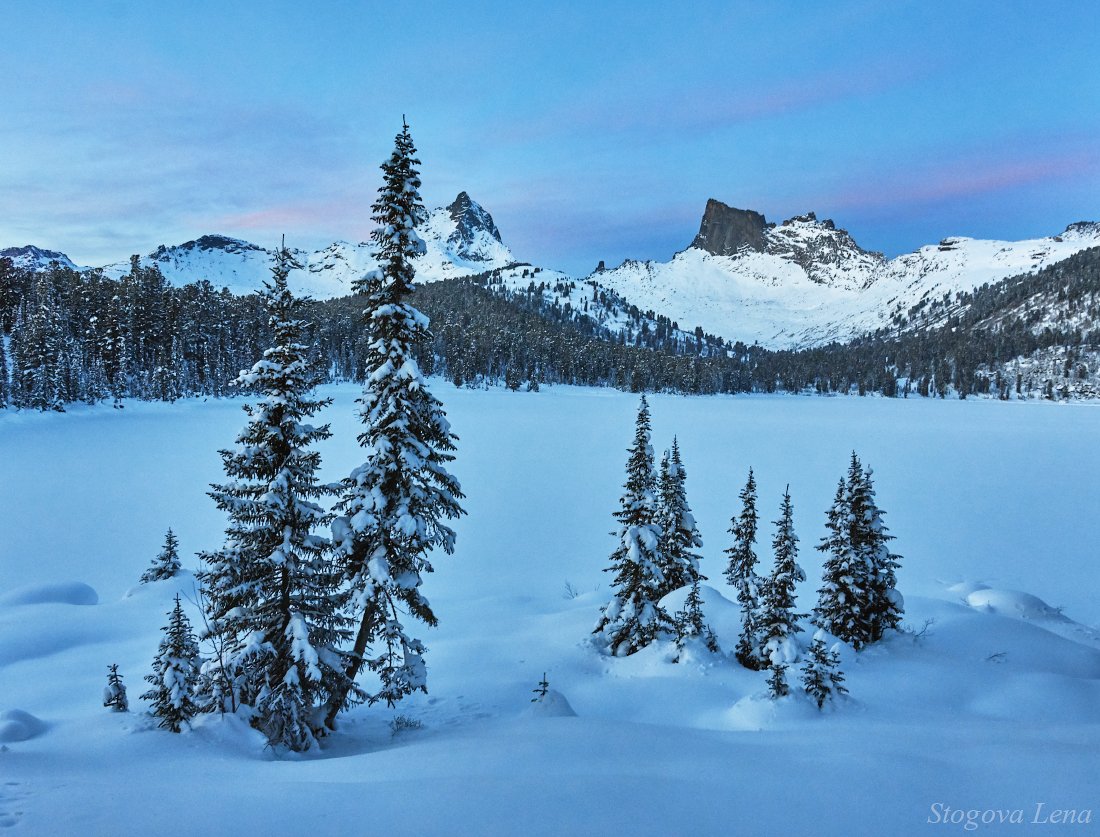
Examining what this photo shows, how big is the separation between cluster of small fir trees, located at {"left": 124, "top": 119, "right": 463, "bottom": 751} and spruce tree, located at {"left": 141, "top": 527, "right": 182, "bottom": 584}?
46.5 ft

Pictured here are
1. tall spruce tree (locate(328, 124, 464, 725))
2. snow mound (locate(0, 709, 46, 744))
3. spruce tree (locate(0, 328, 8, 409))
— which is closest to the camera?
snow mound (locate(0, 709, 46, 744))

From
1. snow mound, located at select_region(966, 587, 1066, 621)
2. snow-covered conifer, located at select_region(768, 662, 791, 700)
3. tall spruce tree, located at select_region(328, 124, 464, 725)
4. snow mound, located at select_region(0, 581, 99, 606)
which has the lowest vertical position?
snow mound, located at select_region(966, 587, 1066, 621)

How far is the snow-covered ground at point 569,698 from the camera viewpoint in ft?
21.3

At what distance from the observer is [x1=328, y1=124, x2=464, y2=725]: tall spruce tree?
12.4m

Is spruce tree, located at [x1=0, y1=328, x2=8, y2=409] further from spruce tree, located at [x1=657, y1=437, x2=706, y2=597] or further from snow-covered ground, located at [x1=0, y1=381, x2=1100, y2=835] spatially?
spruce tree, located at [x1=657, y1=437, x2=706, y2=597]

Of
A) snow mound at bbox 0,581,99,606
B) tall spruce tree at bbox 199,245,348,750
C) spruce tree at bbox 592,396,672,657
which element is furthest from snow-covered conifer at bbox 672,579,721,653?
snow mound at bbox 0,581,99,606

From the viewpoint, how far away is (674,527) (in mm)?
20531

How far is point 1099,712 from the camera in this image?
46.8 ft

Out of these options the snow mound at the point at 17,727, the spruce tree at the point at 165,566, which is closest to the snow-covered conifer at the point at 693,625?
the snow mound at the point at 17,727

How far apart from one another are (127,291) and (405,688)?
127343 mm

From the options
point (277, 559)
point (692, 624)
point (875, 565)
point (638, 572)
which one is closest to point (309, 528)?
point (277, 559)

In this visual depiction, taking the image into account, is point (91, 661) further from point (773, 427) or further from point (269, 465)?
point (773, 427)

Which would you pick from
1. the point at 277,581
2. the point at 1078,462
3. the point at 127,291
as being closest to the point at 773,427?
the point at 1078,462

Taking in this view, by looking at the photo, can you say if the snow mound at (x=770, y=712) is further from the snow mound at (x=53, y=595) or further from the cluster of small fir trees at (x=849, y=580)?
the snow mound at (x=53, y=595)
